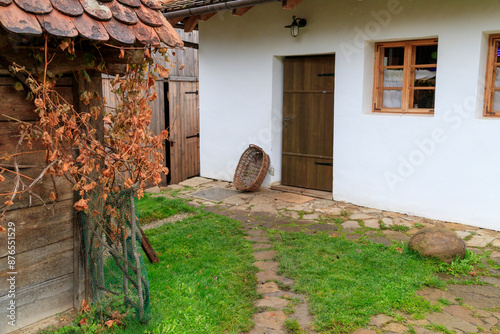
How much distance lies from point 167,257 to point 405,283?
2.46 m

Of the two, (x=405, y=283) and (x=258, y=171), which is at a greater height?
(x=258, y=171)

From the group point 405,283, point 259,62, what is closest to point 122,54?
point 405,283

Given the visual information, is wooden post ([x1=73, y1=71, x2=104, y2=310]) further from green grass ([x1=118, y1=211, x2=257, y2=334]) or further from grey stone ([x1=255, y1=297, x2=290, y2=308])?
grey stone ([x1=255, y1=297, x2=290, y2=308])

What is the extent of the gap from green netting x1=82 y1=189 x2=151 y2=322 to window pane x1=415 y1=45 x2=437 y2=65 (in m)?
4.80

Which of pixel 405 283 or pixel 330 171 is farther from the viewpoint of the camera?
pixel 330 171

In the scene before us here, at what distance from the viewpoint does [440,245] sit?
4.70m

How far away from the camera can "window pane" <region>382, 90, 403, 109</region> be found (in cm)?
665

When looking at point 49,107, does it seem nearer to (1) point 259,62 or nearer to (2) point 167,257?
(2) point 167,257

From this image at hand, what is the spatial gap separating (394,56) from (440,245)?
3.14 meters

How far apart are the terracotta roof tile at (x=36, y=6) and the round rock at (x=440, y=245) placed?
4.10 meters

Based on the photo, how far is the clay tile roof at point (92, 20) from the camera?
2.48m

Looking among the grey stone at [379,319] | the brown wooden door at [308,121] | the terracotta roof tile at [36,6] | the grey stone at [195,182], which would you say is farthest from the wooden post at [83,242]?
the grey stone at [195,182]

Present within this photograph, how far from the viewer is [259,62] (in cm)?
797

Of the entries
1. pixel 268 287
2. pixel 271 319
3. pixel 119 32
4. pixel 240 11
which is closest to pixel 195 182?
pixel 240 11
